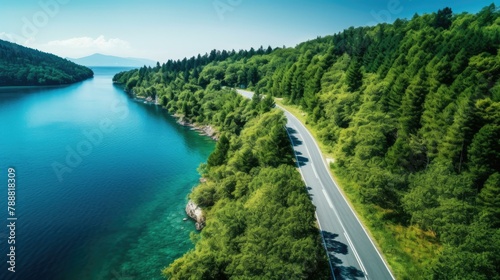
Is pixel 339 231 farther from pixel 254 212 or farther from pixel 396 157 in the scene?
pixel 396 157

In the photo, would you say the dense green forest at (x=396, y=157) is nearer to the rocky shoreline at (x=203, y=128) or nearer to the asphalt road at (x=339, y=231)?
the asphalt road at (x=339, y=231)

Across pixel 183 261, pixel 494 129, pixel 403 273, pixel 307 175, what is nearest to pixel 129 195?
pixel 183 261

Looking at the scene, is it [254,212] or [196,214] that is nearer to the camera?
[254,212]

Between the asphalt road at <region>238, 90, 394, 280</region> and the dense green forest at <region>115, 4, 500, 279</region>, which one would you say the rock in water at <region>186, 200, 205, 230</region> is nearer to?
the dense green forest at <region>115, 4, 500, 279</region>

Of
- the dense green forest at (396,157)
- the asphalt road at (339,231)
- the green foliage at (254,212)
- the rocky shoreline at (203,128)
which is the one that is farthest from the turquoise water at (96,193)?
the asphalt road at (339,231)

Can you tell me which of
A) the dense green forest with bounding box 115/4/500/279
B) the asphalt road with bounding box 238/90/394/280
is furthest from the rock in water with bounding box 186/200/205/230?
the asphalt road with bounding box 238/90/394/280

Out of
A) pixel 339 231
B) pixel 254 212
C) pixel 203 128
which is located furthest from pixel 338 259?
pixel 203 128
